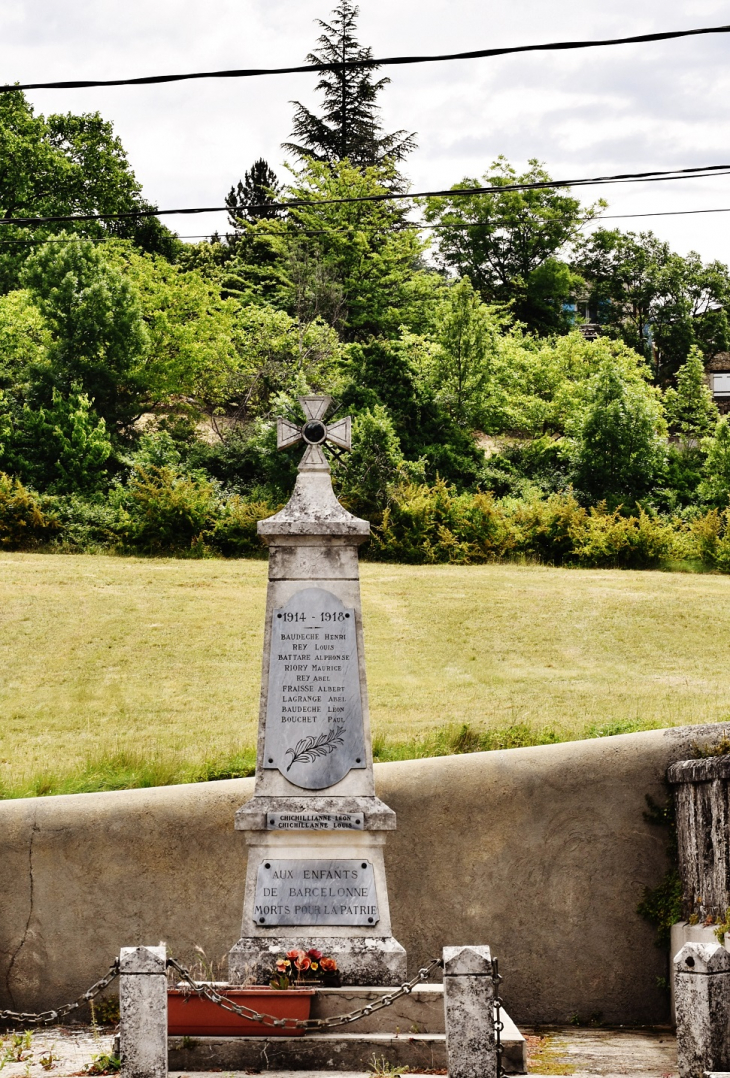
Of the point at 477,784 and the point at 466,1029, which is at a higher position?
the point at 477,784

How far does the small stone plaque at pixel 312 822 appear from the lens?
8.25m

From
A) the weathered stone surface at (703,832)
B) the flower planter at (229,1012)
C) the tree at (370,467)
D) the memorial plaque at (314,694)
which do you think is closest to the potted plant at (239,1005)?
the flower planter at (229,1012)

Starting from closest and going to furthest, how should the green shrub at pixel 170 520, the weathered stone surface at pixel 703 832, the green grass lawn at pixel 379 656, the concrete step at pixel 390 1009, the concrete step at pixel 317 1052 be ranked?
the concrete step at pixel 317 1052 → the concrete step at pixel 390 1009 → the weathered stone surface at pixel 703 832 → the green grass lawn at pixel 379 656 → the green shrub at pixel 170 520

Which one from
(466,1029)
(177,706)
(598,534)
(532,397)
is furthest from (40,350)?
(466,1029)

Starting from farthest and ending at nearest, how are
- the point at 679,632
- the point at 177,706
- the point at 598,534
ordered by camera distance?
the point at 598,534
the point at 679,632
the point at 177,706

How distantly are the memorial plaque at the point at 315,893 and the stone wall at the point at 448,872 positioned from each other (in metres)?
1.54

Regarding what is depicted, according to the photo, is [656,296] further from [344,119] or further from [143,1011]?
[143,1011]

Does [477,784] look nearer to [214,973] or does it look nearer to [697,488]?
[214,973]

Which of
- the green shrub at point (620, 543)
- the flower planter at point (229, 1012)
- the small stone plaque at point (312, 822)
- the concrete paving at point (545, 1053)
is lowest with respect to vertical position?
the concrete paving at point (545, 1053)

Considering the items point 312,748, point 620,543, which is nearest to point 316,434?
point 312,748

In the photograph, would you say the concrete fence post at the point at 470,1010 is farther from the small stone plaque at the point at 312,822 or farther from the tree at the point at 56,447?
the tree at the point at 56,447

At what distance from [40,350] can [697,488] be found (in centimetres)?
2095

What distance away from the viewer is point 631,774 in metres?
9.78

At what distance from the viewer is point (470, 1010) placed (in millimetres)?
6141
